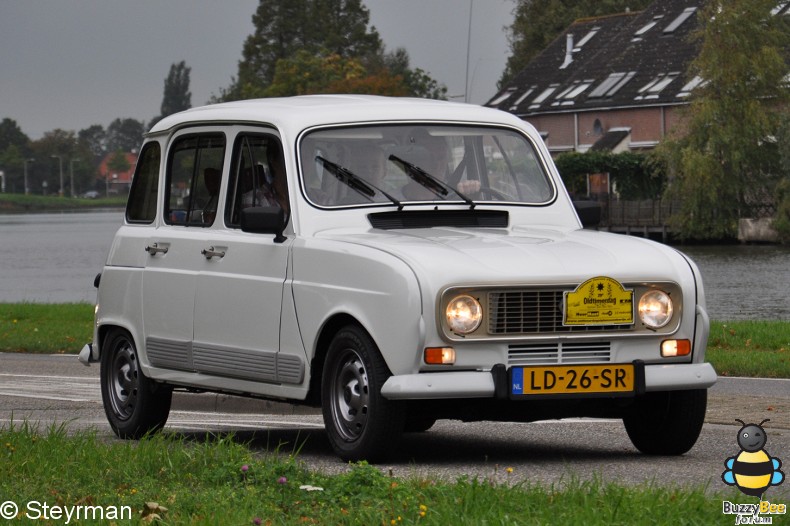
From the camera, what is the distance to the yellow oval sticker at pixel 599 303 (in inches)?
328

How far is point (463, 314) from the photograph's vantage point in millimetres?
8266

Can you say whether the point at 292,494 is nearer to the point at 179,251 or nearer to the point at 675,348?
the point at 675,348

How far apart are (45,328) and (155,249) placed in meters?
14.3

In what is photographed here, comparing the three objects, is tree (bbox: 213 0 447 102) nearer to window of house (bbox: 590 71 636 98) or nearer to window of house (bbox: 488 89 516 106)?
window of house (bbox: 488 89 516 106)

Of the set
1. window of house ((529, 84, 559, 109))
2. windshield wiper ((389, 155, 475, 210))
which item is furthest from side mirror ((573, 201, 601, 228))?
window of house ((529, 84, 559, 109))

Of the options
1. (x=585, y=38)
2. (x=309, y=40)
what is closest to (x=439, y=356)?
(x=585, y=38)

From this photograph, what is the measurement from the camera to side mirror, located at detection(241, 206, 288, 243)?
9320 mm

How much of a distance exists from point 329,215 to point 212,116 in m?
1.47

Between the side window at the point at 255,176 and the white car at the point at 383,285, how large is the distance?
0.04 feet

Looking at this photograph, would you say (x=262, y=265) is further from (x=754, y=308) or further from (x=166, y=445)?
(x=754, y=308)

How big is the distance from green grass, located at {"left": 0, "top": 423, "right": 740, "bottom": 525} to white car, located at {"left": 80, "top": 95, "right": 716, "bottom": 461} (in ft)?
2.24

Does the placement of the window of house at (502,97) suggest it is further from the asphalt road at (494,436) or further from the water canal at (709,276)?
the asphalt road at (494,436)

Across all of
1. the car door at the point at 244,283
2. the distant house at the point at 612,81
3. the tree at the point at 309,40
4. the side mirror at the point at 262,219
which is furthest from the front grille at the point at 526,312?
the tree at the point at 309,40

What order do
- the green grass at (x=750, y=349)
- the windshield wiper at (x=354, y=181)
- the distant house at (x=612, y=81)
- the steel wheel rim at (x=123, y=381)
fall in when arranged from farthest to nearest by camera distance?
the distant house at (x=612, y=81)
the green grass at (x=750, y=349)
the steel wheel rim at (x=123, y=381)
the windshield wiper at (x=354, y=181)
